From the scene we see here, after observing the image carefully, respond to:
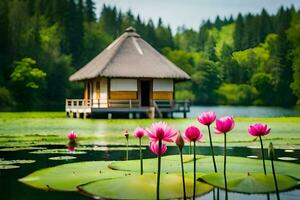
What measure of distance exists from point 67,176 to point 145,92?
13.7 m

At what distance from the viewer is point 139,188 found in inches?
118

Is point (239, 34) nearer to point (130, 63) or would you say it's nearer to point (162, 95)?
point (130, 63)

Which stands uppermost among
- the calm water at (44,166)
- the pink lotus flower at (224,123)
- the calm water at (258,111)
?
the pink lotus flower at (224,123)

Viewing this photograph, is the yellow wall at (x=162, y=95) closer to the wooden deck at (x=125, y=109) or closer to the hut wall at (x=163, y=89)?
the hut wall at (x=163, y=89)

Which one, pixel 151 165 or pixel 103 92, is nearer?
pixel 151 165

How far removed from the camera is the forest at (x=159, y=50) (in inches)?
364

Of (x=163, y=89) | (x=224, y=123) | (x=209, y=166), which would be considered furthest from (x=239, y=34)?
(x=163, y=89)

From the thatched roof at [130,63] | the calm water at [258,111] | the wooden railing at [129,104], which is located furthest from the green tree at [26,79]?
the calm water at [258,111]

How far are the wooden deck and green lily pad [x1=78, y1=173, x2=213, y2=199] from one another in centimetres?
1162

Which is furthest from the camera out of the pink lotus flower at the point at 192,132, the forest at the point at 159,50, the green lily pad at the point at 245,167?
the forest at the point at 159,50

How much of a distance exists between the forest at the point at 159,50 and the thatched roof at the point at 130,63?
1.46 ft

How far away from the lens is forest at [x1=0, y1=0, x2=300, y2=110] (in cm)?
924

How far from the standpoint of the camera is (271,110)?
51.9 feet

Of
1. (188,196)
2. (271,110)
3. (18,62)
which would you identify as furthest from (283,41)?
(188,196)
